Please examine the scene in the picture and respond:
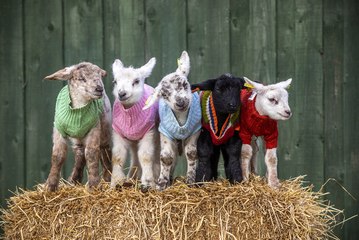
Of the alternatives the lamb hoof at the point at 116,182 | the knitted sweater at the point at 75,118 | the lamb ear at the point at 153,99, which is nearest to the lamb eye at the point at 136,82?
the lamb ear at the point at 153,99

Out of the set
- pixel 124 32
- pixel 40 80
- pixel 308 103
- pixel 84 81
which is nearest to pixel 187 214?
pixel 84 81

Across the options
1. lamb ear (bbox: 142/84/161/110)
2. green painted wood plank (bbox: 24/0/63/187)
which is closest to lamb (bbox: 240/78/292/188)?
lamb ear (bbox: 142/84/161/110)

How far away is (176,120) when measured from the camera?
3.26m

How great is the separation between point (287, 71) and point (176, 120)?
5.75ft

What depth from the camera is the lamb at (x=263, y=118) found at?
10.5 ft

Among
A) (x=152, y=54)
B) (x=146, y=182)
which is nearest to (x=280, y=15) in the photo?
(x=152, y=54)

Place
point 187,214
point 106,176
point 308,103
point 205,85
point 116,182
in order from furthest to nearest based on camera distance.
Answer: point 308,103 < point 106,176 < point 116,182 < point 205,85 < point 187,214

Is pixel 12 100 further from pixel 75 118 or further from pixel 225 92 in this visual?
pixel 225 92

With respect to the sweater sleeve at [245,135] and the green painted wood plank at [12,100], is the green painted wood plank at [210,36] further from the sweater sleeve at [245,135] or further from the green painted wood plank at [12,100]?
the sweater sleeve at [245,135]

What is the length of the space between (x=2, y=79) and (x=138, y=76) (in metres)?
1.96

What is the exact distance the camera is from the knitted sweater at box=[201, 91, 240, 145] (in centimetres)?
327

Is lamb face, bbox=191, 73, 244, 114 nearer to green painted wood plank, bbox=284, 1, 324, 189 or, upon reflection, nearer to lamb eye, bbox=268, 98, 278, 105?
lamb eye, bbox=268, 98, 278, 105

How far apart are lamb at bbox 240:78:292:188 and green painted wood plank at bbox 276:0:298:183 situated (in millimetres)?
1484

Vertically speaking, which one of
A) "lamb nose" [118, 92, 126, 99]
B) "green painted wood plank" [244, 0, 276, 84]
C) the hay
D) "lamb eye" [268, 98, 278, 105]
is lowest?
the hay
